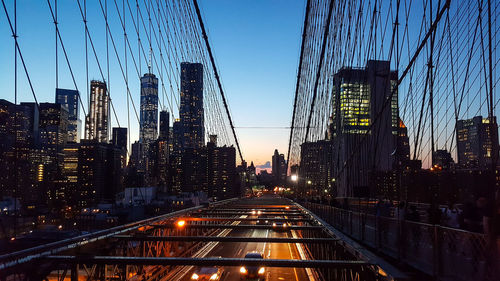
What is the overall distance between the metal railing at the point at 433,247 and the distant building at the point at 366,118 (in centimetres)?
829

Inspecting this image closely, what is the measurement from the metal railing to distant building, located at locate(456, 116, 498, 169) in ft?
19.1

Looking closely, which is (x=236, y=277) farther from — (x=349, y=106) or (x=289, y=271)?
(x=349, y=106)

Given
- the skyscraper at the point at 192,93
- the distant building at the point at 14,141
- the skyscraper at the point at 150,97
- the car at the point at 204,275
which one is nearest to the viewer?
the distant building at the point at 14,141

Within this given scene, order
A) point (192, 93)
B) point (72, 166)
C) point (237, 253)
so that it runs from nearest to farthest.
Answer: point (237, 253) → point (192, 93) → point (72, 166)

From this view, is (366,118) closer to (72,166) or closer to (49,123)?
(49,123)

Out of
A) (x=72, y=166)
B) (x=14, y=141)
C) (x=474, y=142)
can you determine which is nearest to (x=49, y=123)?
(x=14, y=141)

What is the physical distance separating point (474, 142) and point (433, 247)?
14.9 metres

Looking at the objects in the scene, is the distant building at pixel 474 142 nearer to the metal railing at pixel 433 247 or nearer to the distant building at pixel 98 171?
the metal railing at pixel 433 247

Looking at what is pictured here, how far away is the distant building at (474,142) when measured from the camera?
40.4 feet

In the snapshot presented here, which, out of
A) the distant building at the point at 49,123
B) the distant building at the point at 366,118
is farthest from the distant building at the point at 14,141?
the distant building at the point at 366,118

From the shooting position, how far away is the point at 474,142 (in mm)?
17609

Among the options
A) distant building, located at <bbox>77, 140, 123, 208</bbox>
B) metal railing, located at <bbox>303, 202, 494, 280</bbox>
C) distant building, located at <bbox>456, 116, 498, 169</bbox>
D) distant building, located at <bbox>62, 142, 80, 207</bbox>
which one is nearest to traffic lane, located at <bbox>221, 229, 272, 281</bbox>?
distant building, located at <bbox>456, 116, 498, 169</bbox>

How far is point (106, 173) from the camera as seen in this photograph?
207ft

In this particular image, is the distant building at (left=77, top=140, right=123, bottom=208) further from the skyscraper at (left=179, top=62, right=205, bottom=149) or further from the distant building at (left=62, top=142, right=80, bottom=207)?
the skyscraper at (left=179, top=62, right=205, bottom=149)
